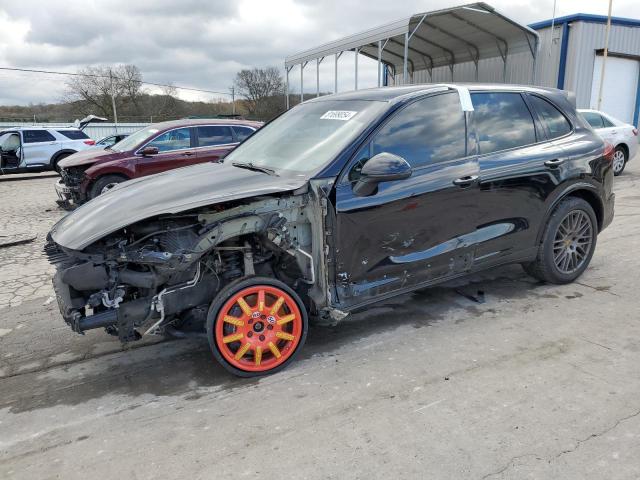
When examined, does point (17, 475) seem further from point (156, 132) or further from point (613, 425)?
point (156, 132)

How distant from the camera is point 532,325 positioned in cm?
385

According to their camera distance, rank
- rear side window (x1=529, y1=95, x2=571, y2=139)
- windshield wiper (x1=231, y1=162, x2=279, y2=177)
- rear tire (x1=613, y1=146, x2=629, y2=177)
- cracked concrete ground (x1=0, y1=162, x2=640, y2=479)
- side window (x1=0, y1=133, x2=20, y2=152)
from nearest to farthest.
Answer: cracked concrete ground (x1=0, y1=162, x2=640, y2=479), windshield wiper (x1=231, y1=162, x2=279, y2=177), rear side window (x1=529, y1=95, x2=571, y2=139), rear tire (x1=613, y1=146, x2=629, y2=177), side window (x1=0, y1=133, x2=20, y2=152)

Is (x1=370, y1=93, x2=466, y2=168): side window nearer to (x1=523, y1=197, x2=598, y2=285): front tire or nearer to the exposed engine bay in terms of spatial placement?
the exposed engine bay

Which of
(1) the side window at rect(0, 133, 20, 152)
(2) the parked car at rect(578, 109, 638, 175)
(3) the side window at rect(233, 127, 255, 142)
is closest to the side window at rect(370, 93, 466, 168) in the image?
(3) the side window at rect(233, 127, 255, 142)

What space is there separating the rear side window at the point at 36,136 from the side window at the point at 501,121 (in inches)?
598

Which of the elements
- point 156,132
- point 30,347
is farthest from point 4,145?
point 30,347

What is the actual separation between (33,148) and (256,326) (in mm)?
14839

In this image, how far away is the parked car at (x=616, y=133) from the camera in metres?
11.2

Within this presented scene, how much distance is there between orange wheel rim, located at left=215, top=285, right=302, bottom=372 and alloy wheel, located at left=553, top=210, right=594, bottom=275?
266 centimetres

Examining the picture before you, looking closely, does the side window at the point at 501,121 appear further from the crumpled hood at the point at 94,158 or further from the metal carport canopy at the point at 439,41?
the metal carport canopy at the point at 439,41

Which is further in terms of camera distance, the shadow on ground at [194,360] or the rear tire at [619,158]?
the rear tire at [619,158]

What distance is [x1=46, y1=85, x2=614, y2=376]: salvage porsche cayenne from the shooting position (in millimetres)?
2980

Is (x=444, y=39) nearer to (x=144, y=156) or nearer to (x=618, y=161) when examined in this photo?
(x=618, y=161)

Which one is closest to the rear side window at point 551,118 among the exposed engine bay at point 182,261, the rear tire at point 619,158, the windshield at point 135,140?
the exposed engine bay at point 182,261
